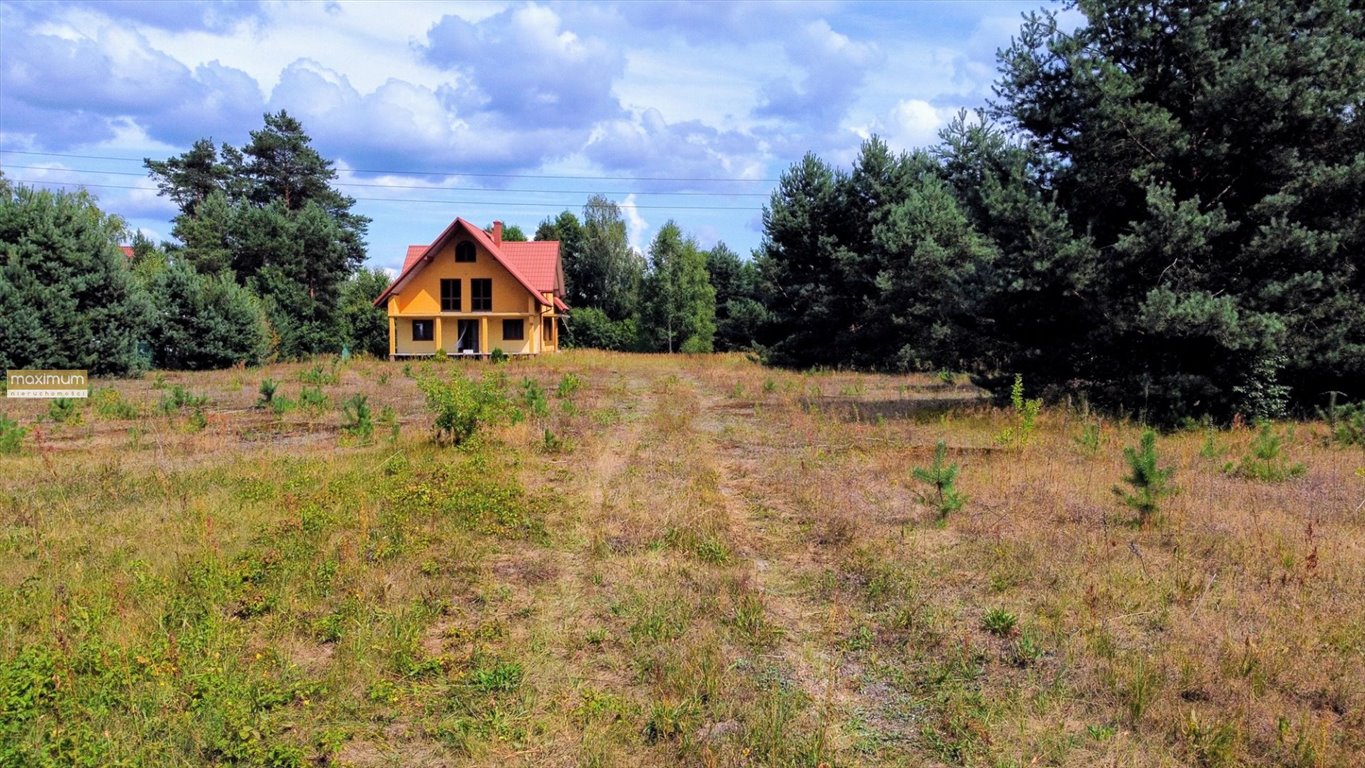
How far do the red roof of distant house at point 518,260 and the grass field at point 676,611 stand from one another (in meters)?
28.2

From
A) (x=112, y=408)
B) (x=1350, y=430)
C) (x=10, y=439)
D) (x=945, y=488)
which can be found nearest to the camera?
(x=945, y=488)

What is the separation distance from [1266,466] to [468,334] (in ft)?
118

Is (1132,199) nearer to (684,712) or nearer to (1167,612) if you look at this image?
(1167,612)

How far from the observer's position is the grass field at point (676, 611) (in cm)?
363

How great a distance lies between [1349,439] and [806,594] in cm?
908

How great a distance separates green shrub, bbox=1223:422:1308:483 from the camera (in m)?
8.22

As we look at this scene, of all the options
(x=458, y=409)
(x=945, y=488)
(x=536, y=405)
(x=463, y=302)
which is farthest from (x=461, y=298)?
(x=945, y=488)

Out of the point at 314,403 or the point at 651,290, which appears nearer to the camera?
the point at 314,403

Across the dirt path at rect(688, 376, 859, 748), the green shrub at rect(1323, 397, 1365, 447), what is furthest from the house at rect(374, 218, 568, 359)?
the green shrub at rect(1323, 397, 1365, 447)

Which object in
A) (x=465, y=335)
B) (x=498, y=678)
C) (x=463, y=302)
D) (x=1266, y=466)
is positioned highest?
(x=463, y=302)

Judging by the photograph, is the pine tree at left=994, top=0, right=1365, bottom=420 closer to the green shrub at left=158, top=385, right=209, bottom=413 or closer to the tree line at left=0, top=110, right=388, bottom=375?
the green shrub at left=158, top=385, right=209, bottom=413

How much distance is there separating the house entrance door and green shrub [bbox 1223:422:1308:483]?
116 feet

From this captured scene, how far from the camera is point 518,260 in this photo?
41.7 meters

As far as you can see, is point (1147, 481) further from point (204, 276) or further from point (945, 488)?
point (204, 276)
